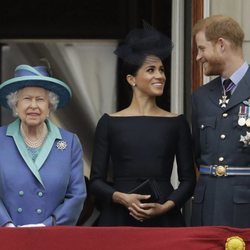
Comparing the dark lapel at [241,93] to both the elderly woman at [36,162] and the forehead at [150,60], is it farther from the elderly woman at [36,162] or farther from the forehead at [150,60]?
the elderly woman at [36,162]

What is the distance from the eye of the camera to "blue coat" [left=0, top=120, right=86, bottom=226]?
584 centimetres

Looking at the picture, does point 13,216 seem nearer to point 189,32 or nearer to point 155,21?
point 189,32

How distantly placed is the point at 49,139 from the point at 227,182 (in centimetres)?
91

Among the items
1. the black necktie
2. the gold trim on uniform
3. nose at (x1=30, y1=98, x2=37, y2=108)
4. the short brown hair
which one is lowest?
the gold trim on uniform

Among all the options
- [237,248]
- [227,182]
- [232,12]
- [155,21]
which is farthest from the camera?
[155,21]

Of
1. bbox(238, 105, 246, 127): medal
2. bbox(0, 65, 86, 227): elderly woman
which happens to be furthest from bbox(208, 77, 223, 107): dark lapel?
bbox(0, 65, 86, 227): elderly woman

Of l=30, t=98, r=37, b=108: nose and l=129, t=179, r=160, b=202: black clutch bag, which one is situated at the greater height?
l=30, t=98, r=37, b=108: nose

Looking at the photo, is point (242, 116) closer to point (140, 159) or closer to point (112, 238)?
point (140, 159)

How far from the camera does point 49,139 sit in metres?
5.95

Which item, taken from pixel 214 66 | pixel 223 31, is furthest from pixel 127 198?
pixel 223 31

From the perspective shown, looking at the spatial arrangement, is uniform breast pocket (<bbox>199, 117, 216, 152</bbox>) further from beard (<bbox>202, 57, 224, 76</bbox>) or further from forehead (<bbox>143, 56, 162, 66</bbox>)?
forehead (<bbox>143, 56, 162, 66</bbox>)

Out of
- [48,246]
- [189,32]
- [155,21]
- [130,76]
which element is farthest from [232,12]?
[48,246]

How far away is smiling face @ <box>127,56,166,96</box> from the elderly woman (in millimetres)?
451

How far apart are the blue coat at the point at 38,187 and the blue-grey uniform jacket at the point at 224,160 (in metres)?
0.64
